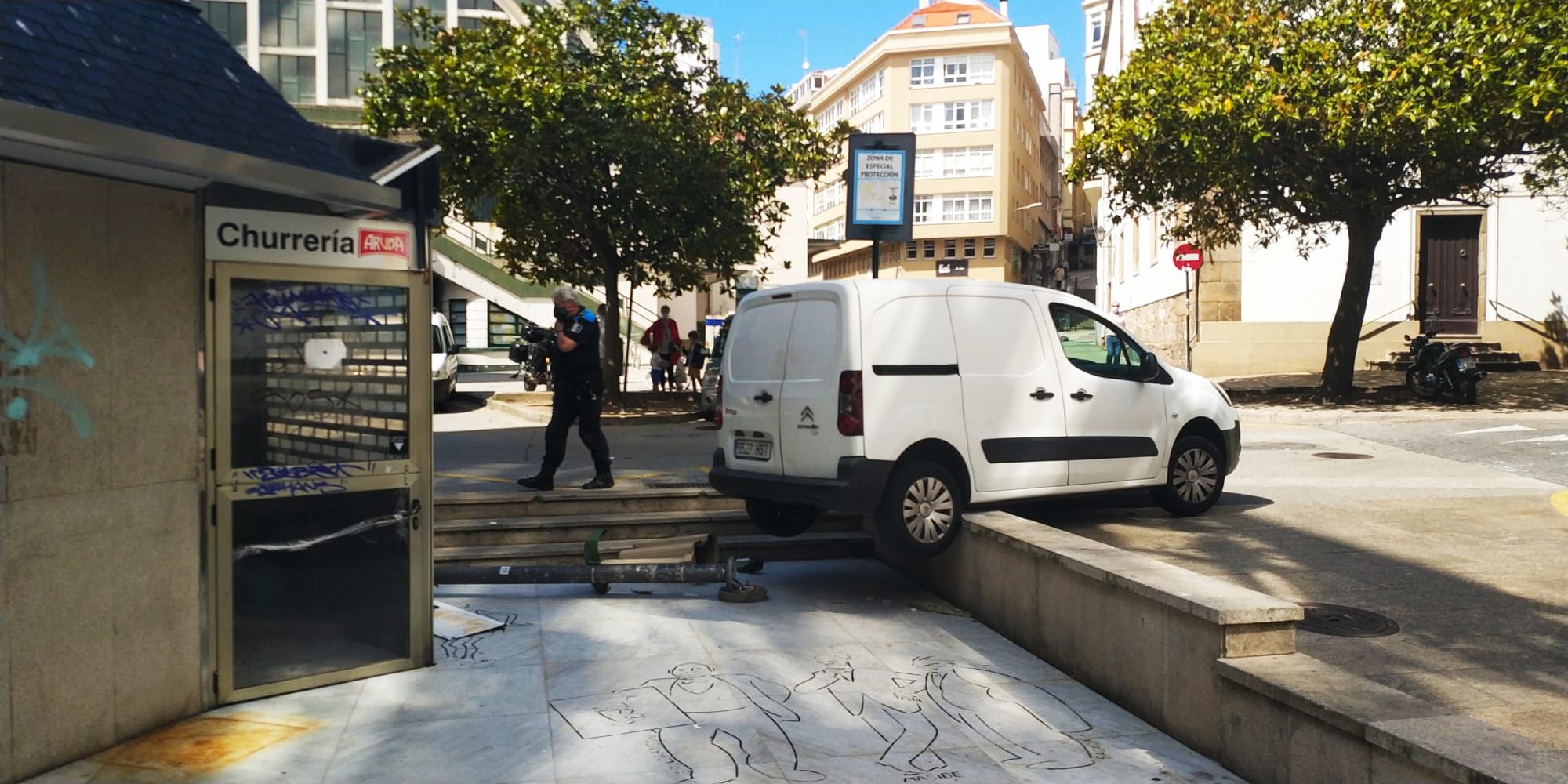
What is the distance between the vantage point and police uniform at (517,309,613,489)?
9.98m

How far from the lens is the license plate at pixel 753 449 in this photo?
825cm

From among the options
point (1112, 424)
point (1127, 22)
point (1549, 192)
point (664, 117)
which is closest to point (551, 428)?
point (1112, 424)

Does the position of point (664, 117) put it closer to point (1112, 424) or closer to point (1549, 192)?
point (1112, 424)

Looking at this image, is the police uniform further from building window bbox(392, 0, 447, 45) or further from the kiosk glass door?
building window bbox(392, 0, 447, 45)

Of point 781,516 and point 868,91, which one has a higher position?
point 868,91

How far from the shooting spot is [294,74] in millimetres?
49125

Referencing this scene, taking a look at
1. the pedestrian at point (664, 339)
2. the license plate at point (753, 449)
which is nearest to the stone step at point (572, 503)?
the license plate at point (753, 449)

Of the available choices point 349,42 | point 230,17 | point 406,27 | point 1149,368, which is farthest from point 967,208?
point 1149,368

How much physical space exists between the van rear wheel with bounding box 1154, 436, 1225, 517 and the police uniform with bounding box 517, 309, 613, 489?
14.5 feet

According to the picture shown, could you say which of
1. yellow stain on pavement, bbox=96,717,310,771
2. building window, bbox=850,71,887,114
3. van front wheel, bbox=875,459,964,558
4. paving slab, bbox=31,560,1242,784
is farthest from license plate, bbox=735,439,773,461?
building window, bbox=850,71,887,114

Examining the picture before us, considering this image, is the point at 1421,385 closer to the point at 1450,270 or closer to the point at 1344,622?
the point at 1450,270

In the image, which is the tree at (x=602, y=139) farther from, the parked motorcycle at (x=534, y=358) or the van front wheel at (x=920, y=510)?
the van front wheel at (x=920, y=510)

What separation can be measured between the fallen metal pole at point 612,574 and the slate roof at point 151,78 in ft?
9.51

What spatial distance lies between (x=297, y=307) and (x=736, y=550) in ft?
13.0
